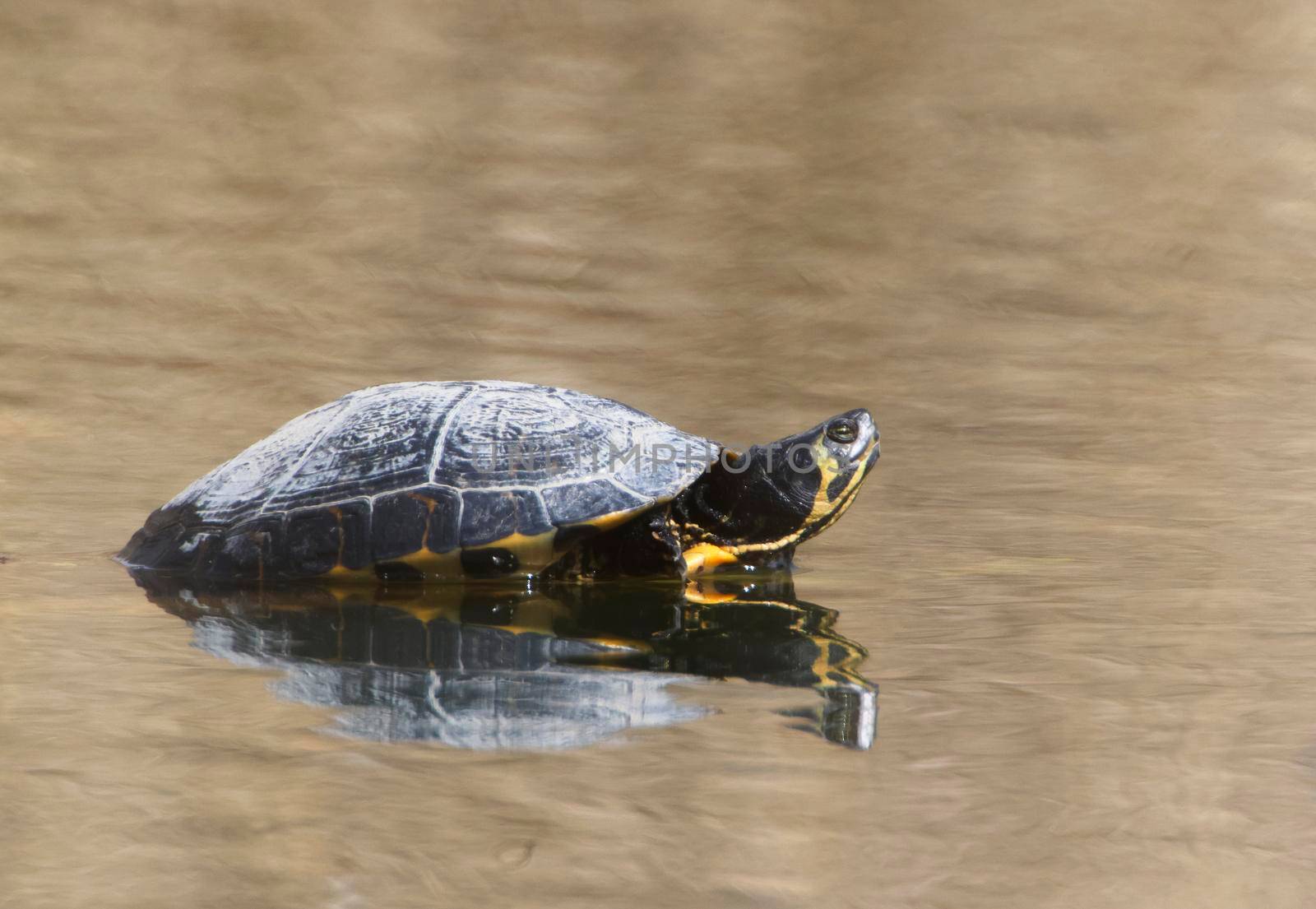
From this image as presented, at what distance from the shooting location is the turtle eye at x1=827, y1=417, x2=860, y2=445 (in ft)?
14.2

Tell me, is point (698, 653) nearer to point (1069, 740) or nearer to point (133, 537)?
point (1069, 740)

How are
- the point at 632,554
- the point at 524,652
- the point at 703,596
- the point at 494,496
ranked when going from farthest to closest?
the point at 632,554, the point at 703,596, the point at 494,496, the point at 524,652

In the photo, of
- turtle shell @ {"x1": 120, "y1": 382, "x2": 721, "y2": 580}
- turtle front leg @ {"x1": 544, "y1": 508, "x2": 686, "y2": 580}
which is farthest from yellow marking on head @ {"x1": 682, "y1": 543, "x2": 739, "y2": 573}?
turtle shell @ {"x1": 120, "y1": 382, "x2": 721, "y2": 580}

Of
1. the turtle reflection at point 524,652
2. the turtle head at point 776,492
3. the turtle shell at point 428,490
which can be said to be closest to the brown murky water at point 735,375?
the turtle reflection at point 524,652

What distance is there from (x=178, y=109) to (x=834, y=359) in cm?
677

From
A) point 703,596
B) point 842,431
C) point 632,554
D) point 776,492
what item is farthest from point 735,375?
point 703,596

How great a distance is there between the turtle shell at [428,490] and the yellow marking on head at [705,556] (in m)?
0.30

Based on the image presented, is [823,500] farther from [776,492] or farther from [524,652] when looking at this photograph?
[524,652]

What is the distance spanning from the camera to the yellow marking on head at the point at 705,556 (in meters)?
4.32

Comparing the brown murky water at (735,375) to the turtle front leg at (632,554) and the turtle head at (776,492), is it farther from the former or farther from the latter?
the turtle front leg at (632,554)

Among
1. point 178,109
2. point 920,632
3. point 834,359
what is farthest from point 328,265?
point 920,632

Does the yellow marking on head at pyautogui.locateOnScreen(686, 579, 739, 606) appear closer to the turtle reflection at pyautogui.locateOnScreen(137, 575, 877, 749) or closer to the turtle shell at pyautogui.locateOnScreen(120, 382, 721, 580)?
the turtle reflection at pyautogui.locateOnScreen(137, 575, 877, 749)

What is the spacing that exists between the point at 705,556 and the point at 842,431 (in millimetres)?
584

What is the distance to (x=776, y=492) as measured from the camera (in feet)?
13.9
